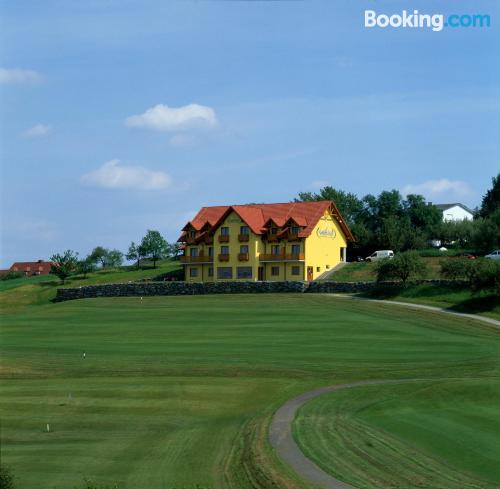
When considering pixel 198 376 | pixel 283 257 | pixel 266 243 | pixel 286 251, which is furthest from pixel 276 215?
pixel 198 376

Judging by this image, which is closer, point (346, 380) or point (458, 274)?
point (346, 380)

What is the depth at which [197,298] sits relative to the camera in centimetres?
9344

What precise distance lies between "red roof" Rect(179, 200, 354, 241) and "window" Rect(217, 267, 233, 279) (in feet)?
18.0

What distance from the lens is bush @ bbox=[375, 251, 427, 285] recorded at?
8150cm

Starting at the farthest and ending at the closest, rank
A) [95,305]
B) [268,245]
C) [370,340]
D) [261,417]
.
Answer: [268,245] < [95,305] < [370,340] < [261,417]

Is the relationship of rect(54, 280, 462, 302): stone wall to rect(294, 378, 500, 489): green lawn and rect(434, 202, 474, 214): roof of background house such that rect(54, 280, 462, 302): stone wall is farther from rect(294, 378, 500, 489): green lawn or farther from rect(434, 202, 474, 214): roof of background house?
rect(434, 202, 474, 214): roof of background house

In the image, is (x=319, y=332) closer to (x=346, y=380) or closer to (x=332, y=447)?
(x=346, y=380)

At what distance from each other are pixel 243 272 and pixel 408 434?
7449 cm

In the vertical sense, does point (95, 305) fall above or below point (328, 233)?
below

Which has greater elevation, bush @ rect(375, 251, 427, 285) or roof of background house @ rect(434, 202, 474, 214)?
roof of background house @ rect(434, 202, 474, 214)

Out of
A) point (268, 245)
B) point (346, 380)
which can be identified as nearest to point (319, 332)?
point (346, 380)

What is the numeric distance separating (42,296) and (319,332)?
56.5 m

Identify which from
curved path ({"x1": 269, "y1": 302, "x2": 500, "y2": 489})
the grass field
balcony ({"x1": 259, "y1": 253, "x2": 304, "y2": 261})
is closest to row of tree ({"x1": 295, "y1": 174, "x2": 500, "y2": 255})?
balcony ({"x1": 259, "y1": 253, "x2": 304, "y2": 261})

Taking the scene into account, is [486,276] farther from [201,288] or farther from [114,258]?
[114,258]
